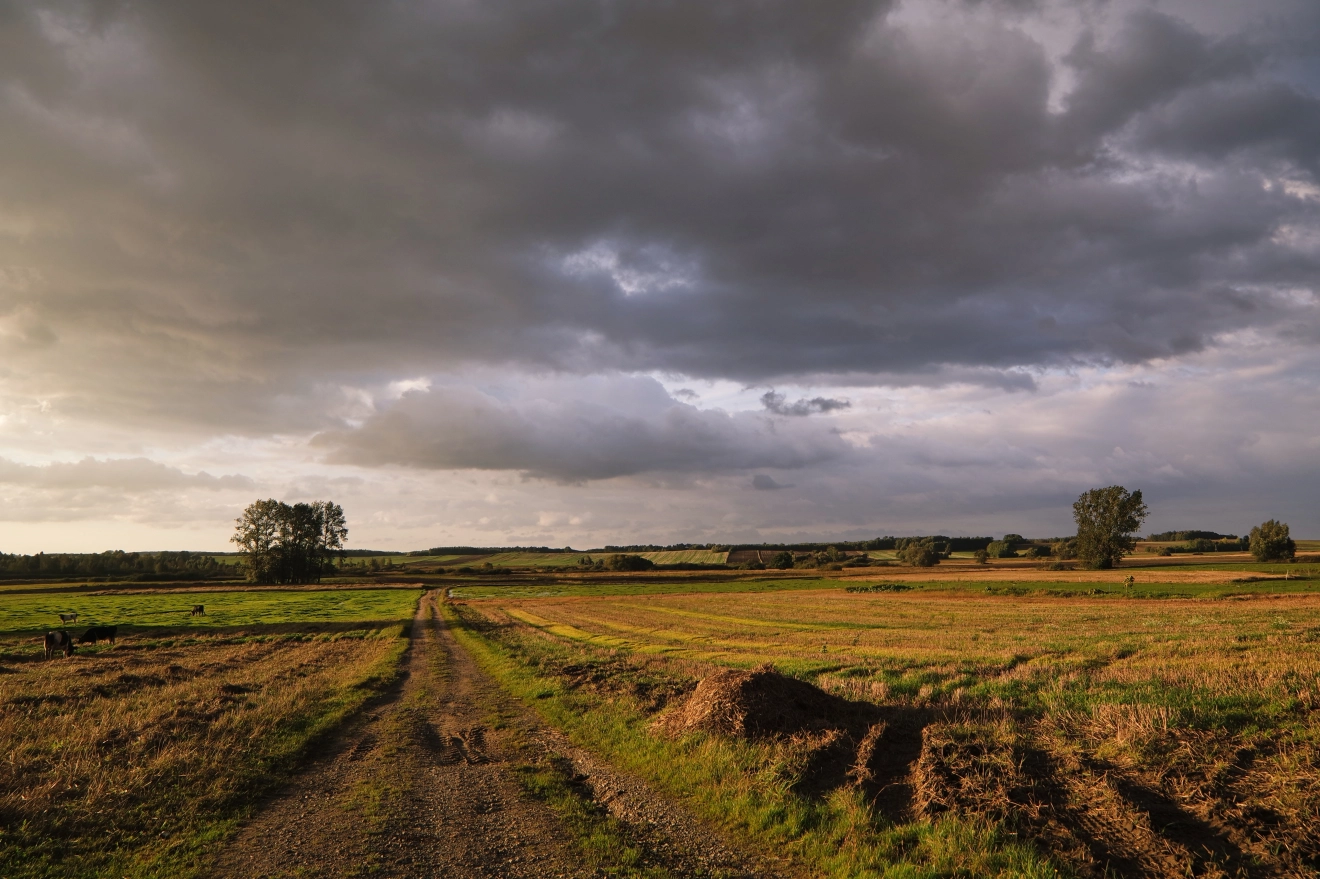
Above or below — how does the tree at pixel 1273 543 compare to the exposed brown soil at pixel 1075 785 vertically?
below

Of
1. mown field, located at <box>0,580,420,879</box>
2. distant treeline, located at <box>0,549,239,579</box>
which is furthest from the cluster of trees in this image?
mown field, located at <box>0,580,420,879</box>

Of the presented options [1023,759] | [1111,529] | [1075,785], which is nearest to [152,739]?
[1023,759]

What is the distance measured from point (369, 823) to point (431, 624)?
157 feet

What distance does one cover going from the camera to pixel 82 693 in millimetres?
21219

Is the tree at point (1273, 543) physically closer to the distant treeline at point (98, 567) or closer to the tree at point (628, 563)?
the tree at point (628, 563)

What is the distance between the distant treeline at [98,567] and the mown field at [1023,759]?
168 m

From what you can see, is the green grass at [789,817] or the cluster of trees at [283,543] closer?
the green grass at [789,817]

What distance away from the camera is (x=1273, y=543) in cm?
11412

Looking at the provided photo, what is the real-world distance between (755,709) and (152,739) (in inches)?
550

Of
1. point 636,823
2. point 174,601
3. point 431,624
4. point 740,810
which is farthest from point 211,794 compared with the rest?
point 174,601

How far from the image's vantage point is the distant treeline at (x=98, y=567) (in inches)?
5936

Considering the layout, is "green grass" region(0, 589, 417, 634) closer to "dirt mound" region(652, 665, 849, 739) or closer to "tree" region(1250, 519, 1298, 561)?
"dirt mound" region(652, 665, 849, 739)

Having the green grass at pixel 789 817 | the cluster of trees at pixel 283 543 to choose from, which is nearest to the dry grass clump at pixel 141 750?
the green grass at pixel 789 817

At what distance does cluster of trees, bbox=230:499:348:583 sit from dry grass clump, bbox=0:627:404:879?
128 metres
